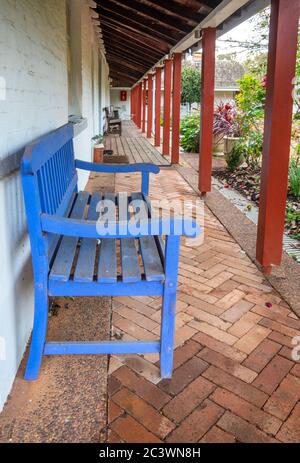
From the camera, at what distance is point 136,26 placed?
19.7 ft

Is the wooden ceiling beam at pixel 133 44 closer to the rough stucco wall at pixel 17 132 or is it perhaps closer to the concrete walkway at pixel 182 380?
the rough stucco wall at pixel 17 132

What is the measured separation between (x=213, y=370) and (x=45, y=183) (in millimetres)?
1151

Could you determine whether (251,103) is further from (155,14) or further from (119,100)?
(119,100)

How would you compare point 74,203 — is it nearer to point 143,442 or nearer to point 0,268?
point 0,268

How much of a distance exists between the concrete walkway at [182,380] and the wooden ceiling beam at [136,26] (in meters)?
4.45

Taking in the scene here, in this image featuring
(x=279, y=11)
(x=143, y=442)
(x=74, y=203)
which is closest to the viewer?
(x=143, y=442)

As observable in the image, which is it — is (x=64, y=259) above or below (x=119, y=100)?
below

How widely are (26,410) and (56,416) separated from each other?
13cm

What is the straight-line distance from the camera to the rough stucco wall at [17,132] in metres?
1.62

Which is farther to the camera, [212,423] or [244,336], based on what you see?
[244,336]

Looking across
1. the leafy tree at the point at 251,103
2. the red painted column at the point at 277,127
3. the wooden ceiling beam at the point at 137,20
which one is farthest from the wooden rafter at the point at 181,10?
the leafy tree at the point at 251,103

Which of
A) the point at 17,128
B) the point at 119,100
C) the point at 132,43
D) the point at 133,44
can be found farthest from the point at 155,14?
the point at 119,100

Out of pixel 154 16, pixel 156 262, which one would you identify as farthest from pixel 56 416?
pixel 154 16

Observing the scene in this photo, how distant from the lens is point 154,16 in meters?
4.93
